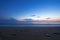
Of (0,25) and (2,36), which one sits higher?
(0,25)

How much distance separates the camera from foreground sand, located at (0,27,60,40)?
3.29m

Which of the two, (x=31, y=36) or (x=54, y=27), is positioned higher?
(x=54, y=27)

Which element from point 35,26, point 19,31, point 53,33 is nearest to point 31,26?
point 35,26

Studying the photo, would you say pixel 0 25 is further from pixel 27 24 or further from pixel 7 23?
pixel 27 24

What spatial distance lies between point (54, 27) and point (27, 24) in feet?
2.58

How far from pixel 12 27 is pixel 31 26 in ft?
1.71

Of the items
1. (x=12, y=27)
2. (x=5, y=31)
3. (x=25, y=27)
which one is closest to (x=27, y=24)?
(x=25, y=27)

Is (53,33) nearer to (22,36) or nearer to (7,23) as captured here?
(22,36)

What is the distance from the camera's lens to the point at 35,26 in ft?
11.5

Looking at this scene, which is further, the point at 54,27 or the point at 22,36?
the point at 54,27

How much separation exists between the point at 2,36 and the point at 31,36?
79 cm

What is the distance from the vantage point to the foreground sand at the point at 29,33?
3.29m

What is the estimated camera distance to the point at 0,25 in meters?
3.33

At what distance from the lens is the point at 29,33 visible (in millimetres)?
3436
